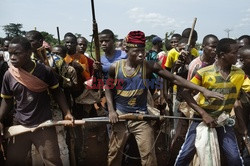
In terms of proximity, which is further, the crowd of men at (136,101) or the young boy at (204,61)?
the young boy at (204,61)

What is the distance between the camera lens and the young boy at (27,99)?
330 cm

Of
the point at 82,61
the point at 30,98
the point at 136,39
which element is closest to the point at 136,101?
the point at 136,39

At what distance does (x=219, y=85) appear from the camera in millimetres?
3381

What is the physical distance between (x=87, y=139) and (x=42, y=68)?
9.60 ft

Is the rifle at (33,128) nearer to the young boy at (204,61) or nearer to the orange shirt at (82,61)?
the young boy at (204,61)

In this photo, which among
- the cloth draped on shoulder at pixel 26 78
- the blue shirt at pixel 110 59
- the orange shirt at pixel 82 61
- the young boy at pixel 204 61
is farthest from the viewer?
the orange shirt at pixel 82 61

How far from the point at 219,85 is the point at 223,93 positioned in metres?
0.11

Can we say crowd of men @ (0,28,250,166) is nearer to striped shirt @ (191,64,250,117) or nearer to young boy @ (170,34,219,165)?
striped shirt @ (191,64,250,117)

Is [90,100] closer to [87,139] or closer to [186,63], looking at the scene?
[87,139]

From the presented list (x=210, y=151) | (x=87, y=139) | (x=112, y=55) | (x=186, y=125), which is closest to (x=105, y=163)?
(x=87, y=139)

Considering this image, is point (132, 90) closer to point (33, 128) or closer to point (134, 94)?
point (134, 94)

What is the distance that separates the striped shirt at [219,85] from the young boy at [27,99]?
172cm

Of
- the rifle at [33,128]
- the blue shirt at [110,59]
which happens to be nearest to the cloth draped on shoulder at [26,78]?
the rifle at [33,128]

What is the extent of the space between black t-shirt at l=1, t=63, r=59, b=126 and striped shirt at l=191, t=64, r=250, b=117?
1.86 m
